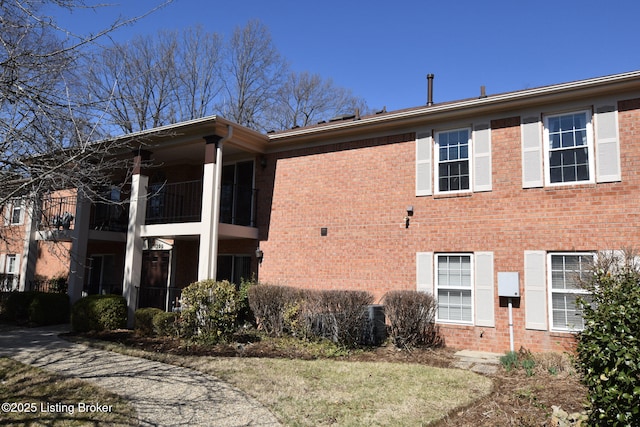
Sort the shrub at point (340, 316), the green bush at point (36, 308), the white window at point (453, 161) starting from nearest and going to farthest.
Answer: the shrub at point (340, 316)
the white window at point (453, 161)
the green bush at point (36, 308)

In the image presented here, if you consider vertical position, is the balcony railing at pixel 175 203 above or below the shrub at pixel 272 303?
above

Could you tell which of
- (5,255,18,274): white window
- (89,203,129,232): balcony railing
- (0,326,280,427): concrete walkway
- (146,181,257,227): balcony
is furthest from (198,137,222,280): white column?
(5,255,18,274): white window

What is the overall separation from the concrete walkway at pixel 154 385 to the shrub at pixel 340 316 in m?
3.22

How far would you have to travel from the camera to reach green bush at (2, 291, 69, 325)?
13.2m

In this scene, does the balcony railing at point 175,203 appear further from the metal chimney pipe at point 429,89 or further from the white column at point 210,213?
the metal chimney pipe at point 429,89

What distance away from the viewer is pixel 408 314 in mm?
9641

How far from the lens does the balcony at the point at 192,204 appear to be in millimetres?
13828

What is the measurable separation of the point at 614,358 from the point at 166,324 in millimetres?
9342

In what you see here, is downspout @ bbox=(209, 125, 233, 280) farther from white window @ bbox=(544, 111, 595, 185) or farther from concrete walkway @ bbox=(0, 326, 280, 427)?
white window @ bbox=(544, 111, 595, 185)

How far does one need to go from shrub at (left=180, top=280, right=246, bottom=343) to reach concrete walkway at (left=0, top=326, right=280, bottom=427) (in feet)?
5.58

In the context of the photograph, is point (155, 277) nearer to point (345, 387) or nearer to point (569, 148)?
point (345, 387)

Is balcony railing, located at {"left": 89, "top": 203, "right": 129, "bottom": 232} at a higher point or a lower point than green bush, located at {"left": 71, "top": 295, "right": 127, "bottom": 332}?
higher

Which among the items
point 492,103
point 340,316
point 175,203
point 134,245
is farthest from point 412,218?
point 175,203

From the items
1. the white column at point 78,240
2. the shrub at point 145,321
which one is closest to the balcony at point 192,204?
the white column at point 78,240
